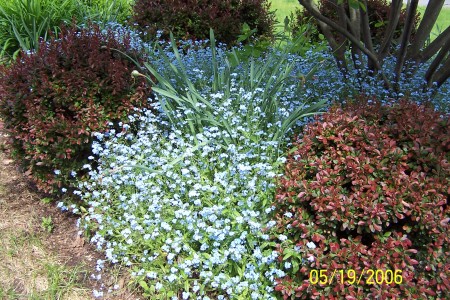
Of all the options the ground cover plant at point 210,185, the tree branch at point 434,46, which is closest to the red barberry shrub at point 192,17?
the ground cover plant at point 210,185

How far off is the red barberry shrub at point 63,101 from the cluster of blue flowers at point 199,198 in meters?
0.16

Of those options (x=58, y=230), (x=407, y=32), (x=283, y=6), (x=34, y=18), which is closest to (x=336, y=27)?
(x=407, y=32)

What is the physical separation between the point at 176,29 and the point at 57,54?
7.65ft

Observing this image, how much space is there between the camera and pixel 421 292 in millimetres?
2307

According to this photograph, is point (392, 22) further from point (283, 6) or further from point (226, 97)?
point (283, 6)

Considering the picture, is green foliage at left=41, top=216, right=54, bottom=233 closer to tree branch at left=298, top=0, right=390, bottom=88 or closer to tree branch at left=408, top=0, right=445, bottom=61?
tree branch at left=298, top=0, right=390, bottom=88

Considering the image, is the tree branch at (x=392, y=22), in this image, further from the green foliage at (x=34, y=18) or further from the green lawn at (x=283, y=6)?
the green lawn at (x=283, y=6)

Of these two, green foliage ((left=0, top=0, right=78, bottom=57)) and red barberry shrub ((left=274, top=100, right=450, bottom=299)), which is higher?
red barberry shrub ((left=274, top=100, right=450, bottom=299))

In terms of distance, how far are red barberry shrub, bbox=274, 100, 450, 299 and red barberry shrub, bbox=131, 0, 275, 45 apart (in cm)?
341

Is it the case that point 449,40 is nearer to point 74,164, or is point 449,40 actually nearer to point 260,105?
point 260,105

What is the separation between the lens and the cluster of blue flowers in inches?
109

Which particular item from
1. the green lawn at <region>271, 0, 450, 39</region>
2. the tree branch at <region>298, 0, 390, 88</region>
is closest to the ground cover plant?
the tree branch at <region>298, 0, 390, 88</region>

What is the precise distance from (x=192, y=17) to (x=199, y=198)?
10.7 ft

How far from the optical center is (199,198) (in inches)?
125
